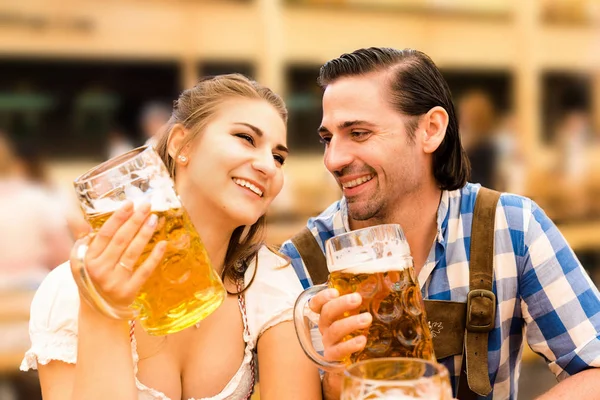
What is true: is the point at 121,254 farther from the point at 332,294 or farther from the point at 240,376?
the point at 240,376

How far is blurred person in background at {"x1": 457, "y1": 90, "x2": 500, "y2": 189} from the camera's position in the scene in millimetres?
3844

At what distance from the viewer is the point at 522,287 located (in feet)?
4.64

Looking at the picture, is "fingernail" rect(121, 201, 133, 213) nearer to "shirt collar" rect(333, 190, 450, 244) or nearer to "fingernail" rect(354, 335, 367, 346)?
"fingernail" rect(354, 335, 367, 346)

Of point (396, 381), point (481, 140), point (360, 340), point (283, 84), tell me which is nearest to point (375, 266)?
point (360, 340)

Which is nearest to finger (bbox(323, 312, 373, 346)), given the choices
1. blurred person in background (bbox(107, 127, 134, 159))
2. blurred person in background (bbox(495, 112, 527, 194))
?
blurred person in background (bbox(495, 112, 527, 194))

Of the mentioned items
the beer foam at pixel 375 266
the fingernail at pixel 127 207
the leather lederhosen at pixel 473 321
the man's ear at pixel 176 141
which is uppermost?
the man's ear at pixel 176 141

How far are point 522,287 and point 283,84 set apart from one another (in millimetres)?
4290

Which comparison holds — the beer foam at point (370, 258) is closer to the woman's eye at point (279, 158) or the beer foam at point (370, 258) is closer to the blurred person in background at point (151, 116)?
the woman's eye at point (279, 158)

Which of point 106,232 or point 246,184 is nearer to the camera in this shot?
point 106,232

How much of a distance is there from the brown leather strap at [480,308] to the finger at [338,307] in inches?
21.0

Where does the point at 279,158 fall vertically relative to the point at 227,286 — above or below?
above

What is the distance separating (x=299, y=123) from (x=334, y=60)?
147 inches

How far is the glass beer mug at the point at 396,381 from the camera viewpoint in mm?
686

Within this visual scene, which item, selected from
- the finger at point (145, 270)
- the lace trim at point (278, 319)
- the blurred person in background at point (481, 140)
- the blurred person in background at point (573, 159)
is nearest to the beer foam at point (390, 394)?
the finger at point (145, 270)
